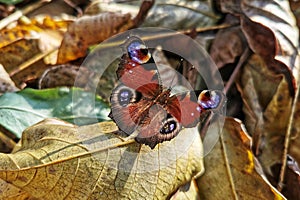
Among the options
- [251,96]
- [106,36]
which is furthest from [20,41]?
[251,96]

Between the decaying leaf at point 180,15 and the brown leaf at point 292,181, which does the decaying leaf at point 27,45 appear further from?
the brown leaf at point 292,181

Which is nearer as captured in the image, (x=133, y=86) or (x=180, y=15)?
(x=133, y=86)

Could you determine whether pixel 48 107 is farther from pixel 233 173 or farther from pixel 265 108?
pixel 265 108

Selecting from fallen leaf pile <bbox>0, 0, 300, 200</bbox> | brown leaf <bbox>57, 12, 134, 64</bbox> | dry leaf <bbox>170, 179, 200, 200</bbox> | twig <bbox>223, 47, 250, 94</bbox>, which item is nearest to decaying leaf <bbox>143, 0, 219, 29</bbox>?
fallen leaf pile <bbox>0, 0, 300, 200</bbox>

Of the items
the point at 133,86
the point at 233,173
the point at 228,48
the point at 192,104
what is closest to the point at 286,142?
the point at 233,173

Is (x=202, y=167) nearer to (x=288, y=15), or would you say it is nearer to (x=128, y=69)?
(x=128, y=69)

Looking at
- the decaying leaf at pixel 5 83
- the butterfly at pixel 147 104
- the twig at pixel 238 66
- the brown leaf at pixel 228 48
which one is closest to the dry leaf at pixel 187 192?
the butterfly at pixel 147 104
